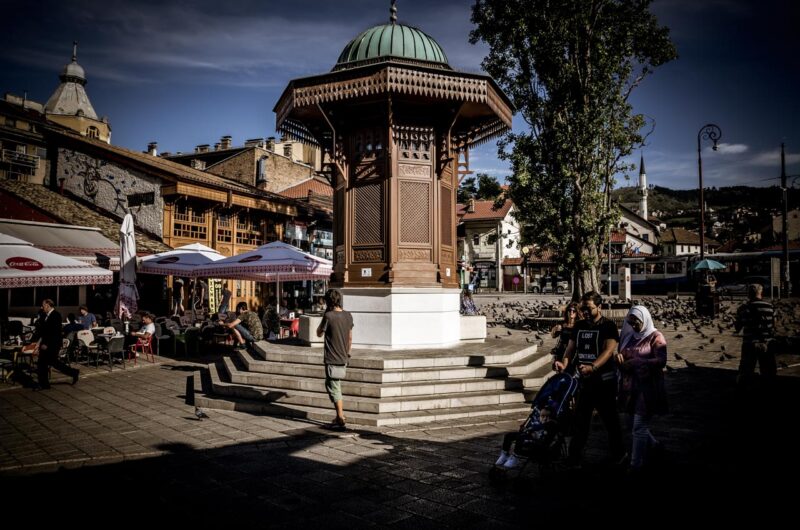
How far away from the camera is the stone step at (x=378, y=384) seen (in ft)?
24.7

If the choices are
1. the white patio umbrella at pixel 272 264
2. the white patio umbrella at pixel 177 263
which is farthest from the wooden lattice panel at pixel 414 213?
the white patio umbrella at pixel 177 263

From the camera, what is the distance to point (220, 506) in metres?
4.19

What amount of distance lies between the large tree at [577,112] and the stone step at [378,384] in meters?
9.79

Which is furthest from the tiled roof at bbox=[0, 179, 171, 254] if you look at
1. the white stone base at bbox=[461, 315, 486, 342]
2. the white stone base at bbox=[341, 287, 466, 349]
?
the white stone base at bbox=[461, 315, 486, 342]

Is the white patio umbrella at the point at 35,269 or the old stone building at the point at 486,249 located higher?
the old stone building at the point at 486,249

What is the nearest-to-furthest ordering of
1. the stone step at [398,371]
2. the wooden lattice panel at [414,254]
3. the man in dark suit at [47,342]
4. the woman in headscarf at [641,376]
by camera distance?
1. the woman in headscarf at [641,376]
2. the stone step at [398,371]
3. the man in dark suit at [47,342]
4. the wooden lattice panel at [414,254]

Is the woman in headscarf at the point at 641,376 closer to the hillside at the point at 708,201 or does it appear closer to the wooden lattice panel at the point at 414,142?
the wooden lattice panel at the point at 414,142

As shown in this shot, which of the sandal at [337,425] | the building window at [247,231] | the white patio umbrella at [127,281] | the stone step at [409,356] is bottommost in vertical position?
the sandal at [337,425]

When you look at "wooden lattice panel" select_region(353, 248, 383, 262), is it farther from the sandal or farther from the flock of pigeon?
the flock of pigeon

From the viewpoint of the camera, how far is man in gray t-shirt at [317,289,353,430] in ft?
21.6

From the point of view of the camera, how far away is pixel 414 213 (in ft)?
33.2

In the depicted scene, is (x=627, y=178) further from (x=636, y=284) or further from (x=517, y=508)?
(x=636, y=284)

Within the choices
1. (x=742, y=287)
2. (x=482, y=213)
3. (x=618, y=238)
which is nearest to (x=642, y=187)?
(x=618, y=238)

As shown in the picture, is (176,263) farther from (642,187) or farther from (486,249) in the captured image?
(642,187)
